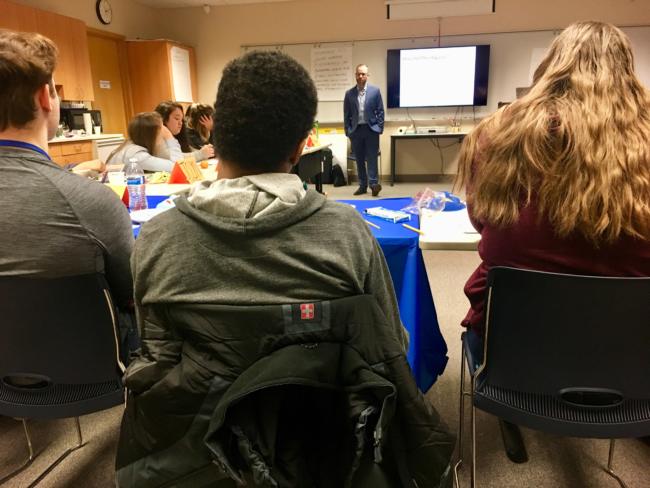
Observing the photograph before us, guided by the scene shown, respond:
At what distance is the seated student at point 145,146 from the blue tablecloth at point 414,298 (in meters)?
1.45

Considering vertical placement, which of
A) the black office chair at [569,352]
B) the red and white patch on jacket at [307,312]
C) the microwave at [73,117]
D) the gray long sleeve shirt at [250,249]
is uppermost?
the microwave at [73,117]

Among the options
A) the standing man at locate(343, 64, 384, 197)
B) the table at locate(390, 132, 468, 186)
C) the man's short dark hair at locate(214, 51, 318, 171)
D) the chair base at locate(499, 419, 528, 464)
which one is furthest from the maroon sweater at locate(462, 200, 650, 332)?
the table at locate(390, 132, 468, 186)

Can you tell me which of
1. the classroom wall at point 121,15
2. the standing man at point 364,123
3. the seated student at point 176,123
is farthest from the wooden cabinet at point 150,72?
the seated student at point 176,123

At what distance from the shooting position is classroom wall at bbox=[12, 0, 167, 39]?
211 inches

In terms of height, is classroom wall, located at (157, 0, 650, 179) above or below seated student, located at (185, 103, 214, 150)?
above

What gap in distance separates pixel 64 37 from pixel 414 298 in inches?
204

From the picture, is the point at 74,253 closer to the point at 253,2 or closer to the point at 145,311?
the point at 145,311

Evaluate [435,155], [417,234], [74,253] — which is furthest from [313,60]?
[74,253]

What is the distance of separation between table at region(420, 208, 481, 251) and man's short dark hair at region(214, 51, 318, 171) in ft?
2.47

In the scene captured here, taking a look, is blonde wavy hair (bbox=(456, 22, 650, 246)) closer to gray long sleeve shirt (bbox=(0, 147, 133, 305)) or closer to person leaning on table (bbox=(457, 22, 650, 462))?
person leaning on table (bbox=(457, 22, 650, 462))

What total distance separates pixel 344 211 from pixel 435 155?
20.9 ft

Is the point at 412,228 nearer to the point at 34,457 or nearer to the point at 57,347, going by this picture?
the point at 57,347

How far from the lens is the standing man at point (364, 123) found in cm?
589

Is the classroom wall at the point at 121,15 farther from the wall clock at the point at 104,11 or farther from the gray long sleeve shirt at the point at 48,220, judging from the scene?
the gray long sleeve shirt at the point at 48,220
